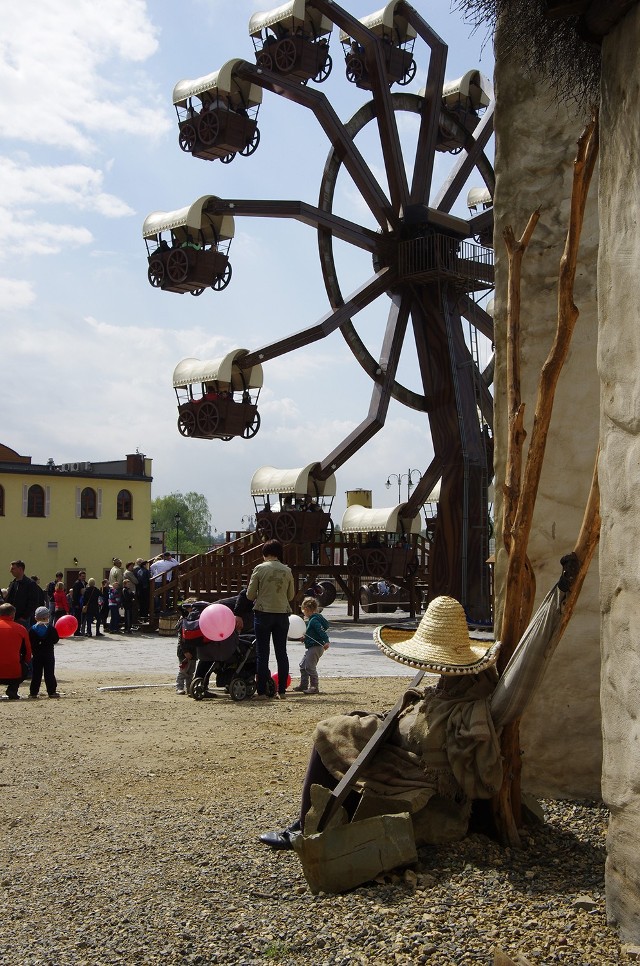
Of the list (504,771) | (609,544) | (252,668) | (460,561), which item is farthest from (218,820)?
(460,561)

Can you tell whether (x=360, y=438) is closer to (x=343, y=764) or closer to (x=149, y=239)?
(x=149, y=239)

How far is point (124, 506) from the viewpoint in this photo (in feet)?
159

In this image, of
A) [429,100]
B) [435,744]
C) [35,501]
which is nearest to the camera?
[435,744]

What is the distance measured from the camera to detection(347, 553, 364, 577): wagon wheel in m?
24.6

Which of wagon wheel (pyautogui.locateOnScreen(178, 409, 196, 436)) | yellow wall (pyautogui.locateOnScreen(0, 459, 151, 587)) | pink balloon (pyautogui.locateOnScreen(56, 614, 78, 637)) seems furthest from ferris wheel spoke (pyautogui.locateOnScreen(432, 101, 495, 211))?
yellow wall (pyautogui.locateOnScreen(0, 459, 151, 587))

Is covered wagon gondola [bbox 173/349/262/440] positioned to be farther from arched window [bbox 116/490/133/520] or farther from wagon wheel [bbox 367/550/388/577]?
arched window [bbox 116/490/133/520]

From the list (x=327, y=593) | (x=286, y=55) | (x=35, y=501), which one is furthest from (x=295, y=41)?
(x=35, y=501)

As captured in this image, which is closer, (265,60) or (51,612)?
(51,612)

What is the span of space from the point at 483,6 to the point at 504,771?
3.11 metres

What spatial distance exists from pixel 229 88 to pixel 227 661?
1531 cm

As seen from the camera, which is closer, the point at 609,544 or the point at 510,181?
the point at 609,544

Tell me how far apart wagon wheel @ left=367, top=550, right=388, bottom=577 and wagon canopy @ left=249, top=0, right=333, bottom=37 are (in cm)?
1179

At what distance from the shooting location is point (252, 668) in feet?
35.6

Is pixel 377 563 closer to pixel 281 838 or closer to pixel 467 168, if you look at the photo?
pixel 467 168
